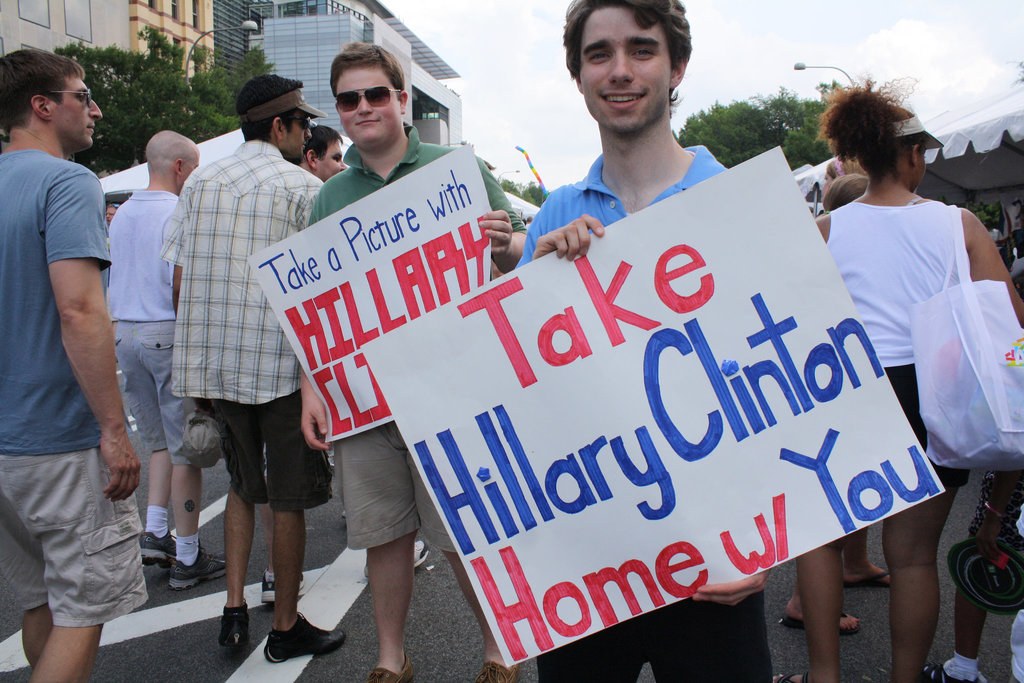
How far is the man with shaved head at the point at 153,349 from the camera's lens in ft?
12.0

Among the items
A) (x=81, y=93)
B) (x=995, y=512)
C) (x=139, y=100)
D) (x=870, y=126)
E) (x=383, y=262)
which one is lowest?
(x=995, y=512)

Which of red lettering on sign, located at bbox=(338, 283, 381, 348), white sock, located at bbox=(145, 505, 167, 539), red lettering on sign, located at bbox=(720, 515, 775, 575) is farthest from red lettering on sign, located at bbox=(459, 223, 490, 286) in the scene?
white sock, located at bbox=(145, 505, 167, 539)

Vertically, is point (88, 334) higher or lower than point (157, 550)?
higher

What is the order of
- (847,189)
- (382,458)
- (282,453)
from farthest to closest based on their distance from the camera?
(847,189)
(282,453)
(382,458)

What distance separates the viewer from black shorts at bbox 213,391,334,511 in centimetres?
272

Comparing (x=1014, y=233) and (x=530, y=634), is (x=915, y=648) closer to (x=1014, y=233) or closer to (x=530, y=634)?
(x=530, y=634)

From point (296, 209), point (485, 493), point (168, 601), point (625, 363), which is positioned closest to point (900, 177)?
point (625, 363)

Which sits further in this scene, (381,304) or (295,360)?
(295,360)

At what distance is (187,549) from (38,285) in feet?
6.07

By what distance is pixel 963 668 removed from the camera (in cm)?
247

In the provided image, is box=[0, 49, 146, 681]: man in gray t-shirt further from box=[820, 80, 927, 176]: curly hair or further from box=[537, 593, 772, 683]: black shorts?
box=[820, 80, 927, 176]: curly hair

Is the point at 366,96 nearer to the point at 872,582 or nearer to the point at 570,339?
the point at 570,339

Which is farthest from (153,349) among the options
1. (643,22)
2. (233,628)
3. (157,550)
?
(643,22)

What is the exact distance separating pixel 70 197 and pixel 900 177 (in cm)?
249
